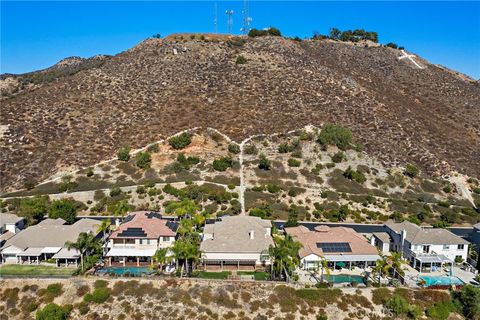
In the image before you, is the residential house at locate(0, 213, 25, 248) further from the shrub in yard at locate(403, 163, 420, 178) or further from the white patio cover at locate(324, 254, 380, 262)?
the shrub in yard at locate(403, 163, 420, 178)

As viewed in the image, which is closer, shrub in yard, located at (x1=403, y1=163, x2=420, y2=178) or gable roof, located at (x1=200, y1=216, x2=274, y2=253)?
gable roof, located at (x1=200, y1=216, x2=274, y2=253)

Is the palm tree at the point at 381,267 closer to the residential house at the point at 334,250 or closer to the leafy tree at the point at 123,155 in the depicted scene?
the residential house at the point at 334,250

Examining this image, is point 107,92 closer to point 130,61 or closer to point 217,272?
point 130,61

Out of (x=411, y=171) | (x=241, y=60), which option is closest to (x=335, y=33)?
(x=241, y=60)

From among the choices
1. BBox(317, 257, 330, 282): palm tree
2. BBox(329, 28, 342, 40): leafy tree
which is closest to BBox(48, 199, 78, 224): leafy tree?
BBox(317, 257, 330, 282): palm tree

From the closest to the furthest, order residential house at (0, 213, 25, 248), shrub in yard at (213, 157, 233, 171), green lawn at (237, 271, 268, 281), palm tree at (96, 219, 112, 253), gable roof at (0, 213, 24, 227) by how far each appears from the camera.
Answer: green lawn at (237, 271, 268, 281) < palm tree at (96, 219, 112, 253) < residential house at (0, 213, 25, 248) < gable roof at (0, 213, 24, 227) < shrub in yard at (213, 157, 233, 171)
